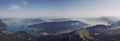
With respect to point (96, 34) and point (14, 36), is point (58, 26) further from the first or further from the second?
point (14, 36)

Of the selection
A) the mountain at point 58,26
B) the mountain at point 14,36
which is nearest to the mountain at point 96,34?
the mountain at point 58,26

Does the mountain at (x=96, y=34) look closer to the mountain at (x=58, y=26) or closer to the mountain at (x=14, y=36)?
the mountain at (x=58, y=26)

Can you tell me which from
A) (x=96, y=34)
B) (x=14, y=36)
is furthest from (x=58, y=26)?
(x=14, y=36)

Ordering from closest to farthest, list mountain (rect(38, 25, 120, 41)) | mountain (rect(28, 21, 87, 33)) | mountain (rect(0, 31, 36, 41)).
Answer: mountain (rect(28, 21, 87, 33)) < mountain (rect(38, 25, 120, 41)) < mountain (rect(0, 31, 36, 41))

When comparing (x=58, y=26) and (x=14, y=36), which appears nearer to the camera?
(x=58, y=26)

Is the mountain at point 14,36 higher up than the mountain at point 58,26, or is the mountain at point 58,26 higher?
the mountain at point 58,26

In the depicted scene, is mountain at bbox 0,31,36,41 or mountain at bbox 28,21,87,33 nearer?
mountain at bbox 28,21,87,33

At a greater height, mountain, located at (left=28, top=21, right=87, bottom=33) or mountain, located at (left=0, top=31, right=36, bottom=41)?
mountain, located at (left=28, top=21, right=87, bottom=33)

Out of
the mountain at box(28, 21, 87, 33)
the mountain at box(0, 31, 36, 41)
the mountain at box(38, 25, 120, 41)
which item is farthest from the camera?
the mountain at box(0, 31, 36, 41)

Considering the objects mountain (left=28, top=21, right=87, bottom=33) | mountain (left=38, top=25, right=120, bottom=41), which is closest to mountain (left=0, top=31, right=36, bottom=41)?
mountain (left=38, top=25, right=120, bottom=41)

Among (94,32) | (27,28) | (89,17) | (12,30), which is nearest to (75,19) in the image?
(89,17)

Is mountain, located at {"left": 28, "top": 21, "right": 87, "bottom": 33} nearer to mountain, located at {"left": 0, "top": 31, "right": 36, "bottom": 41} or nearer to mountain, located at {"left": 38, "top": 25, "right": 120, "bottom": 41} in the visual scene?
mountain, located at {"left": 38, "top": 25, "right": 120, "bottom": 41}

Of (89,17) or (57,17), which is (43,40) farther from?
(89,17)
